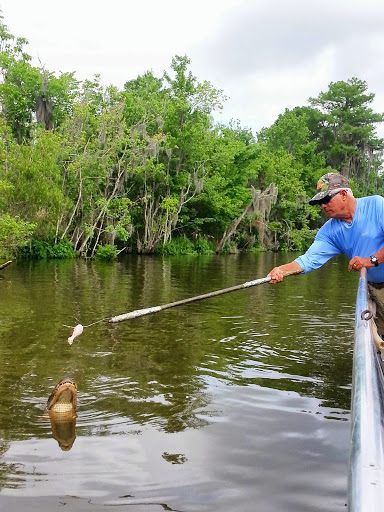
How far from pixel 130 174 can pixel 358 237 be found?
113ft

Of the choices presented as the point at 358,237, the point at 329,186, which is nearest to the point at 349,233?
the point at 358,237

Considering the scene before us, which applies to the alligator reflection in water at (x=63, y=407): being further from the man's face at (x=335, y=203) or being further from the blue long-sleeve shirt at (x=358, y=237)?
the man's face at (x=335, y=203)

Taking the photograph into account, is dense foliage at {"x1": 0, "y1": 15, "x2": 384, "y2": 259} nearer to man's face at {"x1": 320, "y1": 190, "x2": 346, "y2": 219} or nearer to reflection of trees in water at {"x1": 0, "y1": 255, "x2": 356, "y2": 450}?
reflection of trees in water at {"x1": 0, "y1": 255, "x2": 356, "y2": 450}

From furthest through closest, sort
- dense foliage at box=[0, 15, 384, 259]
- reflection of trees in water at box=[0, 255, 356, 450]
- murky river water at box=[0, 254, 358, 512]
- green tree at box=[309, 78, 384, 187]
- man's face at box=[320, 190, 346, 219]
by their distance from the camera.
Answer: green tree at box=[309, 78, 384, 187]
dense foliage at box=[0, 15, 384, 259]
reflection of trees in water at box=[0, 255, 356, 450]
man's face at box=[320, 190, 346, 219]
murky river water at box=[0, 254, 358, 512]

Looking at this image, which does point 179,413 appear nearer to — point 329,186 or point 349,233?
point 349,233

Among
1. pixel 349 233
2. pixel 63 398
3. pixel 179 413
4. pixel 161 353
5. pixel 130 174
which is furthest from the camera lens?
pixel 130 174

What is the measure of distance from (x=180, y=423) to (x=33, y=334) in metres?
4.90

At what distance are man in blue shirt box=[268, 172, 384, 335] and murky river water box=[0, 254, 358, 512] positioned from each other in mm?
1372

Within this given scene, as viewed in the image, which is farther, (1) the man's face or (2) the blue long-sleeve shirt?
(2) the blue long-sleeve shirt

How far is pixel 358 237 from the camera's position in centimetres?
550

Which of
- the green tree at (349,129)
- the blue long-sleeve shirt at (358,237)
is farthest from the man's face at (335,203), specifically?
the green tree at (349,129)

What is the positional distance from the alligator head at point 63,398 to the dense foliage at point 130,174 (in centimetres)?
2024

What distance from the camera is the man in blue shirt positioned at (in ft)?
17.3

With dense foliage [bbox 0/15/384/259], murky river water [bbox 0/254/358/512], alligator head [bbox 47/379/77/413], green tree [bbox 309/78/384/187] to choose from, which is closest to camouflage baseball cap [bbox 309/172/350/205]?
murky river water [bbox 0/254/358/512]
